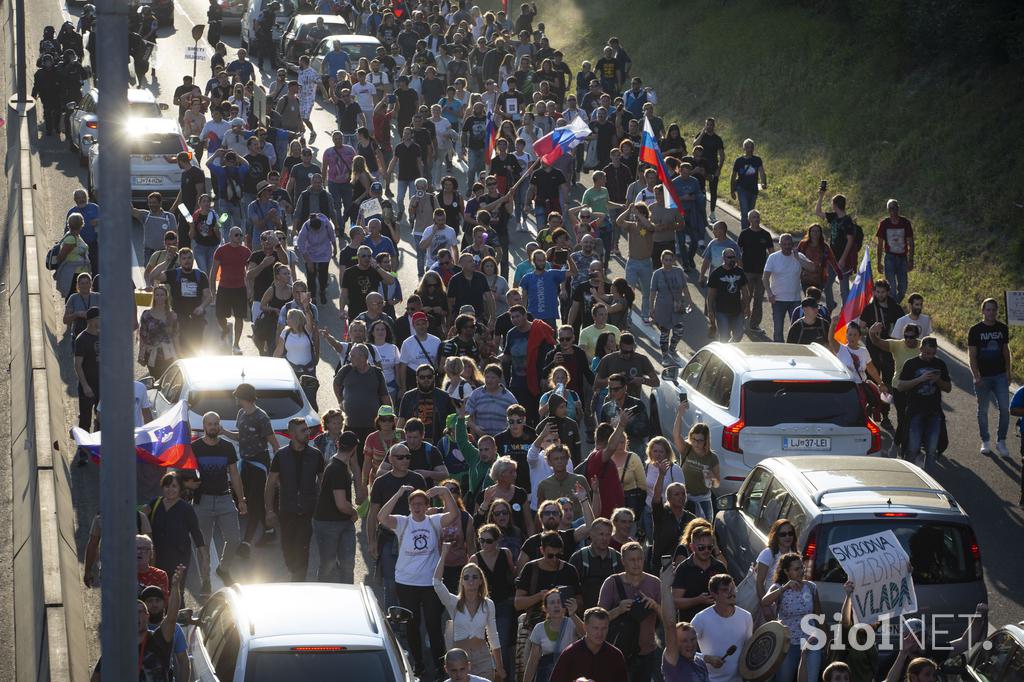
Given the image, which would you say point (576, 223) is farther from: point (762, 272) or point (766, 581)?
point (766, 581)

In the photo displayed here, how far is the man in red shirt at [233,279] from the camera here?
2139cm

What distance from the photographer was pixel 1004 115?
1158 inches

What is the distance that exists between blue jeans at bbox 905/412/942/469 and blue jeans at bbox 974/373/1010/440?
3.86ft

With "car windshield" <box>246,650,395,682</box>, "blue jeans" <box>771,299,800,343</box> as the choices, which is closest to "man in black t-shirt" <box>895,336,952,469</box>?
"blue jeans" <box>771,299,800,343</box>

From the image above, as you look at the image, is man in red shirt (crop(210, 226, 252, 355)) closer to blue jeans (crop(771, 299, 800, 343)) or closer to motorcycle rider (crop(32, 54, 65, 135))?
blue jeans (crop(771, 299, 800, 343))

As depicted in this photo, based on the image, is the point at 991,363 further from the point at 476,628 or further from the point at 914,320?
the point at 476,628

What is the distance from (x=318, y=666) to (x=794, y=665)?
3.72 meters

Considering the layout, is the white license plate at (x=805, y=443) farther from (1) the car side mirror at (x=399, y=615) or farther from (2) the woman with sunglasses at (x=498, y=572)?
(1) the car side mirror at (x=399, y=615)

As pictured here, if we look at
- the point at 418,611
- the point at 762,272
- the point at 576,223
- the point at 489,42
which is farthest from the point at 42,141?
the point at 418,611

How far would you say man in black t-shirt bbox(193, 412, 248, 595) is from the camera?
14945mm

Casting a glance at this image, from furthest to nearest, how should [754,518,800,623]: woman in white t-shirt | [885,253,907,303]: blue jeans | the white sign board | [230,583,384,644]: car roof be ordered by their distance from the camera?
[885,253,907,303]: blue jeans → the white sign board → [754,518,800,623]: woman in white t-shirt → [230,583,384,644]: car roof

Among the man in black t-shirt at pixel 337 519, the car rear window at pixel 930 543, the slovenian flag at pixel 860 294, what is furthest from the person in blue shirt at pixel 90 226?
the car rear window at pixel 930 543

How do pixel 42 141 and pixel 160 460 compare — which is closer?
pixel 160 460

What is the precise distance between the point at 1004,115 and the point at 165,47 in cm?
2587
